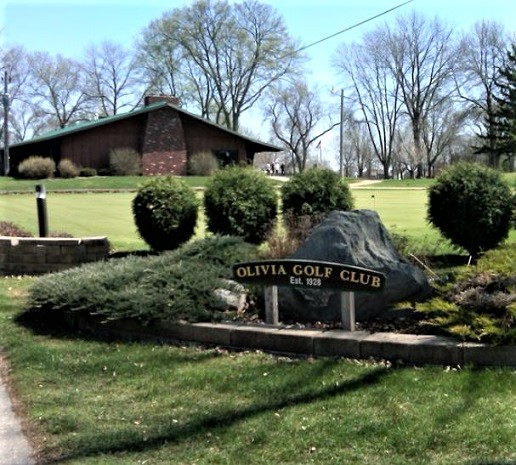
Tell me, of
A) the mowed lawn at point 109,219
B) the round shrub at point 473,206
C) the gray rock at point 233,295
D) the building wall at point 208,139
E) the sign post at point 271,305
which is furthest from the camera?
the building wall at point 208,139

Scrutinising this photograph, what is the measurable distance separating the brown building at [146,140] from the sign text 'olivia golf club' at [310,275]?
41.5 meters

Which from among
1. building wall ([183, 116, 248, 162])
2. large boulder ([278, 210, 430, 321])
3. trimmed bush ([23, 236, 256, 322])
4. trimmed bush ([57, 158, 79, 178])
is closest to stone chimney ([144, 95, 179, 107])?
building wall ([183, 116, 248, 162])

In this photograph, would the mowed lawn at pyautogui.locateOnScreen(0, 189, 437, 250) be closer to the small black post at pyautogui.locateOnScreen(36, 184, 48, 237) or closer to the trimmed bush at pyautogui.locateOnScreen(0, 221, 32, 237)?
the trimmed bush at pyautogui.locateOnScreen(0, 221, 32, 237)

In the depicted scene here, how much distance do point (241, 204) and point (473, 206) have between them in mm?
3479

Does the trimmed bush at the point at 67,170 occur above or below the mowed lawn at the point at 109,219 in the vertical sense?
above

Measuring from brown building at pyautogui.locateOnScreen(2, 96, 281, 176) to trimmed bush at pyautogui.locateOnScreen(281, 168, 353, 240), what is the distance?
3672cm

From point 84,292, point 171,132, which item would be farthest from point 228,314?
point 171,132

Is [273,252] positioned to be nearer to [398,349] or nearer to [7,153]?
[398,349]

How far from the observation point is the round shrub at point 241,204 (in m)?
10.7

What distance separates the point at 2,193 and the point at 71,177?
11097mm

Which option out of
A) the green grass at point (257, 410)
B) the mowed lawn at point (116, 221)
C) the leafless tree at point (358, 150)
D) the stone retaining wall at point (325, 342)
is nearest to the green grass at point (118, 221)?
the mowed lawn at point (116, 221)

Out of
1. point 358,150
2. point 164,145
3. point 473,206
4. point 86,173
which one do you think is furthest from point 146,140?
point 358,150

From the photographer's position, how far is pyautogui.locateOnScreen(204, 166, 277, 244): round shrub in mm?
10656

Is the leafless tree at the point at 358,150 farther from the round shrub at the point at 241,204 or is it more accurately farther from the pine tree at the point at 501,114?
the round shrub at the point at 241,204
